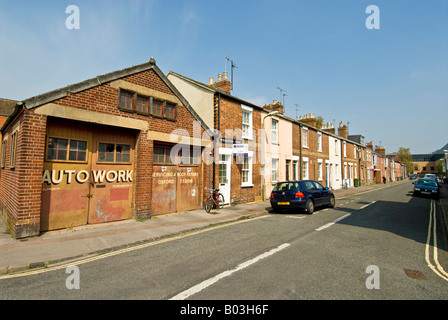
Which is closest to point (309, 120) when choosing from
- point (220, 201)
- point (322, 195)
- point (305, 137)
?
point (305, 137)

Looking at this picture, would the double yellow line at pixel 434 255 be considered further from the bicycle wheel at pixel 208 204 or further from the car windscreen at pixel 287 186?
the bicycle wheel at pixel 208 204

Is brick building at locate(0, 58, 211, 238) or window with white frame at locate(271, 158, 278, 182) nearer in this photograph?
brick building at locate(0, 58, 211, 238)

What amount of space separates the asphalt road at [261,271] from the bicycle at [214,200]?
3.53 meters

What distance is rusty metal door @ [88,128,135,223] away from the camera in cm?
782

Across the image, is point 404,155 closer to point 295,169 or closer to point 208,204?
point 295,169

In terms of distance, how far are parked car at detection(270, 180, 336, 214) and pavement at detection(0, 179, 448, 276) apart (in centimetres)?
282

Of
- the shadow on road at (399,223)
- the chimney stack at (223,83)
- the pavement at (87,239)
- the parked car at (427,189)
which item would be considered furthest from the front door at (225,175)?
the parked car at (427,189)

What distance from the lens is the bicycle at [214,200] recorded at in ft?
34.6

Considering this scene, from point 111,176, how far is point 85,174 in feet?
2.80

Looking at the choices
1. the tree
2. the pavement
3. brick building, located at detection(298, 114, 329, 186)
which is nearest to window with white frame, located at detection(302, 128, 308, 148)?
brick building, located at detection(298, 114, 329, 186)

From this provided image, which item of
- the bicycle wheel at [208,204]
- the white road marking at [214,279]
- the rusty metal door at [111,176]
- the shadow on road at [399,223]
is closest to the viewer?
the white road marking at [214,279]

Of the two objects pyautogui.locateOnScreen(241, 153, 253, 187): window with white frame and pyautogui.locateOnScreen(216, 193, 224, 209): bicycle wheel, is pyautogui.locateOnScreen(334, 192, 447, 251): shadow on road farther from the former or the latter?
pyautogui.locateOnScreen(241, 153, 253, 187): window with white frame

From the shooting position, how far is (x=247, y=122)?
14469mm
